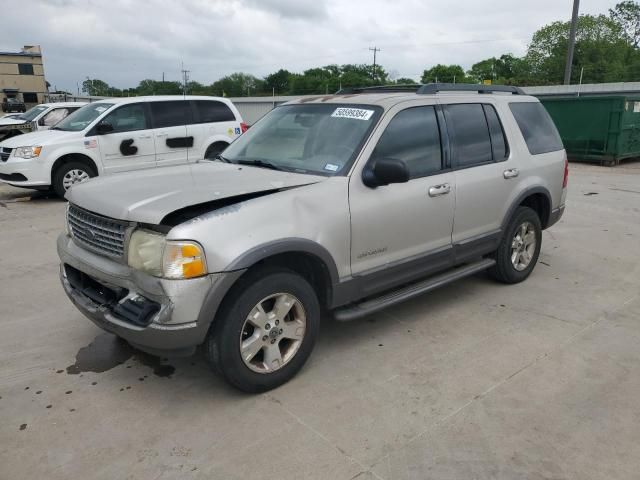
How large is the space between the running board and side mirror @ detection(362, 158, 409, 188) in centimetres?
85

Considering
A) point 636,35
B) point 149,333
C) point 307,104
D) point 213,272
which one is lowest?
point 149,333

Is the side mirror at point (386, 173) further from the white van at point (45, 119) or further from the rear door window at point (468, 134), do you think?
the white van at point (45, 119)

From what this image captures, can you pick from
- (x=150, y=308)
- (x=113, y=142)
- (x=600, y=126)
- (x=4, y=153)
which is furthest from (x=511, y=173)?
(x=600, y=126)

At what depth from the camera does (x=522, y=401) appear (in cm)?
319

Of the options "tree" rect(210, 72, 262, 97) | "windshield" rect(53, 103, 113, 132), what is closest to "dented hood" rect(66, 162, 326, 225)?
"windshield" rect(53, 103, 113, 132)

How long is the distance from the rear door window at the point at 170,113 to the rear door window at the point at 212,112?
0.22m

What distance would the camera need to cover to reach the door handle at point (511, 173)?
473 cm

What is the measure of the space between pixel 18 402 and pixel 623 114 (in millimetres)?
15565

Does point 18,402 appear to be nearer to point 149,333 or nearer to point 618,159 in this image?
point 149,333

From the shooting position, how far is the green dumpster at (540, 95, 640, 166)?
47.3 feet

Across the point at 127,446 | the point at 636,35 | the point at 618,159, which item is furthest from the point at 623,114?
the point at 636,35

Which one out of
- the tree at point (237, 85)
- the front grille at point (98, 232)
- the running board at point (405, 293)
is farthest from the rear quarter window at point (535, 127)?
the tree at point (237, 85)

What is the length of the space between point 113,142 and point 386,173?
24.8 feet

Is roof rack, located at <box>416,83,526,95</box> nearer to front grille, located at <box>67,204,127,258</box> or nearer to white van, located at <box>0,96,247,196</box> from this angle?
front grille, located at <box>67,204,127,258</box>
